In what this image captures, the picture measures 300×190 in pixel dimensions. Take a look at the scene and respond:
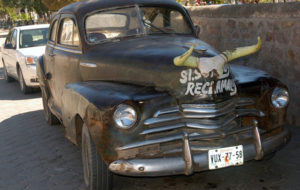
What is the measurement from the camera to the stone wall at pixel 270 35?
6.03 meters

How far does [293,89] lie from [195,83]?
9.29 ft

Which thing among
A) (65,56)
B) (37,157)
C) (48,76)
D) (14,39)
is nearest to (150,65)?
(65,56)

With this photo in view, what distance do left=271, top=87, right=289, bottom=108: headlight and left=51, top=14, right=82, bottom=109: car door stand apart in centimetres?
218

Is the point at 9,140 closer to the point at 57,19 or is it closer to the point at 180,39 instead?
the point at 57,19

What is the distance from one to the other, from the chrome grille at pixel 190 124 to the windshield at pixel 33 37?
297 inches

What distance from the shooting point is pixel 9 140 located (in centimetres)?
642

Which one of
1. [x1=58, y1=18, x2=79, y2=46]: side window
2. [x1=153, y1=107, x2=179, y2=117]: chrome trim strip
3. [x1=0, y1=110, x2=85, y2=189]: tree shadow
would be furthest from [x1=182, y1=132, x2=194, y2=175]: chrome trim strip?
[x1=58, y1=18, x2=79, y2=46]: side window

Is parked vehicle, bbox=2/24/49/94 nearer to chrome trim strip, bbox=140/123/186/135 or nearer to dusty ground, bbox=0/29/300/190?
dusty ground, bbox=0/29/300/190

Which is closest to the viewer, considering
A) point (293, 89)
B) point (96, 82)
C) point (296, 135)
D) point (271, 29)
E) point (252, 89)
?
point (252, 89)

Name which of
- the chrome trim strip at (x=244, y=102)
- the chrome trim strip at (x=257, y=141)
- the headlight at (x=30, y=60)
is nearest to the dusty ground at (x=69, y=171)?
the chrome trim strip at (x=257, y=141)

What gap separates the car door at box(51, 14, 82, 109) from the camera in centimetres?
512

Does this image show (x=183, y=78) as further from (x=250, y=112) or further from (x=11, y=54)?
(x=11, y=54)

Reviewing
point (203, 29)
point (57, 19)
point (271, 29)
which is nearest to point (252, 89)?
point (271, 29)

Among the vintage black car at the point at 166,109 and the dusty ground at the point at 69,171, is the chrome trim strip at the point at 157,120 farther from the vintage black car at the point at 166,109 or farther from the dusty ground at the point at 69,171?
the dusty ground at the point at 69,171
